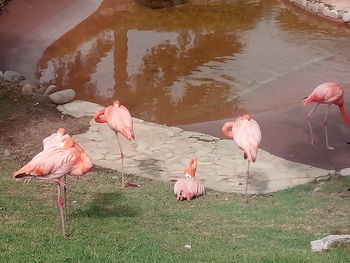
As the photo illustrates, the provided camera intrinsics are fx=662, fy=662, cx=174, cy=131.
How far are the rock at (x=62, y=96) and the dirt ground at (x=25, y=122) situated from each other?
5.8 inches

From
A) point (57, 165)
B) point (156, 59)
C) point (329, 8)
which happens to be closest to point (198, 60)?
point (156, 59)

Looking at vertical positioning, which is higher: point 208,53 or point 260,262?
point 260,262

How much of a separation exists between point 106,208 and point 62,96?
5.73m

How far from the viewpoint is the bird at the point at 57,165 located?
684 cm

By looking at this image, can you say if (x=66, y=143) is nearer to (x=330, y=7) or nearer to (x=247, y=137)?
(x=247, y=137)

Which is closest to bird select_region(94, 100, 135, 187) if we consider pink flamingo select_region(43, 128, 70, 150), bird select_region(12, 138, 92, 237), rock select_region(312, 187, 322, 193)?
pink flamingo select_region(43, 128, 70, 150)

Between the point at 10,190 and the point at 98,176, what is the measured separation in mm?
1635

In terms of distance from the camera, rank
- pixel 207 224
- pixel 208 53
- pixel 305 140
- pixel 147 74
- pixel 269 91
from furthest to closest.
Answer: pixel 208 53
pixel 147 74
pixel 269 91
pixel 305 140
pixel 207 224

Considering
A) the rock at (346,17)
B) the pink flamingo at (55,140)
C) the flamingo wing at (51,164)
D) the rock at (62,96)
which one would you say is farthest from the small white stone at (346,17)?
the flamingo wing at (51,164)

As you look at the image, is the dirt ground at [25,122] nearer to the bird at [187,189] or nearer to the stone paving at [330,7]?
the bird at [187,189]

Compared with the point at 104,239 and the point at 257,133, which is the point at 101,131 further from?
the point at 104,239

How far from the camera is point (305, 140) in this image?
11812 millimetres

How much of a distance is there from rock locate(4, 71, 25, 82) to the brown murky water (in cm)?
74

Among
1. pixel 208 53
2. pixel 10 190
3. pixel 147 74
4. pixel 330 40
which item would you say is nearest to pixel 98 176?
pixel 10 190
